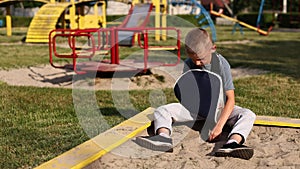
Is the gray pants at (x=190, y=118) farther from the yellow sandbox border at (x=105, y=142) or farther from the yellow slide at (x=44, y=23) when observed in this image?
the yellow slide at (x=44, y=23)

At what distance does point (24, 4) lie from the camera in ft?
93.0

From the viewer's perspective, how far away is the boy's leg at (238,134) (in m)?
2.85

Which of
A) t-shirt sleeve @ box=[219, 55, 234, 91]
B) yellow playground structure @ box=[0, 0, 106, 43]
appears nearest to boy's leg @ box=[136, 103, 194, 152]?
t-shirt sleeve @ box=[219, 55, 234, 91]

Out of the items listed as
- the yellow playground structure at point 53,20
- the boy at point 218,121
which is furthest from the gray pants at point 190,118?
the yellow playground structure at point 53,20

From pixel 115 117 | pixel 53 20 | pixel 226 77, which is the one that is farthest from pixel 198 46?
pixel 53 20

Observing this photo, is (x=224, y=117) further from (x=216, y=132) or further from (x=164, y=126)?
(x=164, y=126)

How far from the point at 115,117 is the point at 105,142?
4.52ft

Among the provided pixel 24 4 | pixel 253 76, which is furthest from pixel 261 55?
pixel 24 4

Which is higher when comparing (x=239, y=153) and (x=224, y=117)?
(x=224, y=117)

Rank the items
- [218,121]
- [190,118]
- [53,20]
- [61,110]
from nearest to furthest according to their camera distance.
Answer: [218,121] → [190,118] → [61,110] → [53,20]

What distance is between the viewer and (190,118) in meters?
3.50

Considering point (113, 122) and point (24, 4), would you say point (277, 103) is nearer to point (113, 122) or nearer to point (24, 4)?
point (113, 122)

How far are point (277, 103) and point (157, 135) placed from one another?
2.35 meters

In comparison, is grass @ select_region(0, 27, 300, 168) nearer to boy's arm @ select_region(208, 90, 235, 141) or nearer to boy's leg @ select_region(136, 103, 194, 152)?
boy's leg @ select_region(136, 103, 194, 152)
